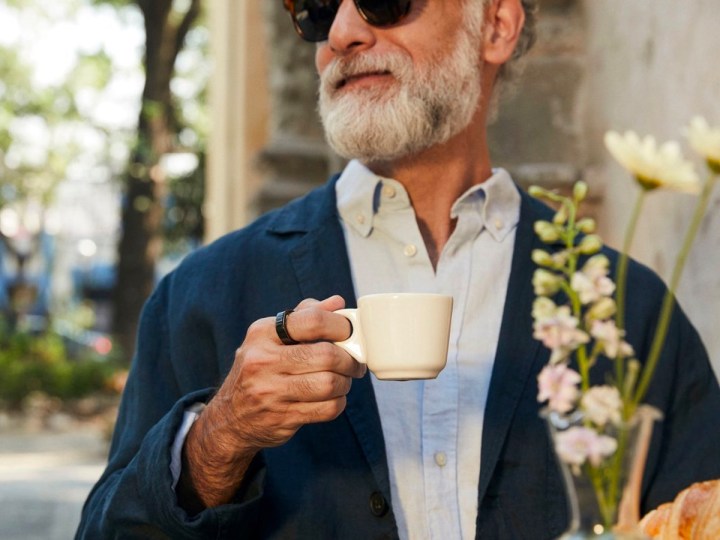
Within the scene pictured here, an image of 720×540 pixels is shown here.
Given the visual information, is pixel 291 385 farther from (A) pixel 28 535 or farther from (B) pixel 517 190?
(A) pixel 28 535

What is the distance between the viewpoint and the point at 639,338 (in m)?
2.43

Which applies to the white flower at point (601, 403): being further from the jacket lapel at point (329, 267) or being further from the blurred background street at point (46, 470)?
the blurred background street at point (46, 470)

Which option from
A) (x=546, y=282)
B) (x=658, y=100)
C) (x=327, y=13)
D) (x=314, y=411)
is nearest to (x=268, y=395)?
(x=314, y=411)

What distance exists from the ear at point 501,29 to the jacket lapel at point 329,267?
0.55 metres

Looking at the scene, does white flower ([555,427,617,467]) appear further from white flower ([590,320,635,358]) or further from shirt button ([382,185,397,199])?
shirt button ([382,185,397,199])

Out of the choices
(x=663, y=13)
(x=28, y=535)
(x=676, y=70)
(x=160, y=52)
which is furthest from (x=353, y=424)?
(x=160, y=52)

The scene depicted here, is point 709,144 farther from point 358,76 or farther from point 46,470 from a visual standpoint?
point 46,470

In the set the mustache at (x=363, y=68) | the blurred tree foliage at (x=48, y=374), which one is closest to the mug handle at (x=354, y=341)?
the mustache at (x=363, y=68)

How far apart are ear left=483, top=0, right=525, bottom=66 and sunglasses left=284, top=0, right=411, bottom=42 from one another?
1.18 ft

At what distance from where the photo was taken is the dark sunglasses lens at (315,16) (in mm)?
2613

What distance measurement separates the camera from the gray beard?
252 cm

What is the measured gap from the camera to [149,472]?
1.98 metres

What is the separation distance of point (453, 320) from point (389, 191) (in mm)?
328

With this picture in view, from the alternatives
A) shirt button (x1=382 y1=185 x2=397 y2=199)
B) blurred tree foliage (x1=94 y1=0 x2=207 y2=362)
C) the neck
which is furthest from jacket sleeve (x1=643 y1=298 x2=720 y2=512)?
blurred tree foliage (x1=94 y1=0 x2=207 y2=362)
